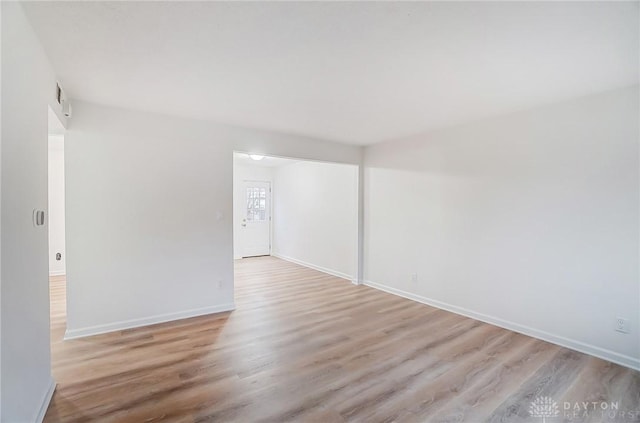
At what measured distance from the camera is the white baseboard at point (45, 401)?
1.86m

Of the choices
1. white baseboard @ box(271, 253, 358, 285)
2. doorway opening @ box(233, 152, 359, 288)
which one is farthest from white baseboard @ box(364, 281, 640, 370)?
doorway opening @ box(233, 152, 359, 288)

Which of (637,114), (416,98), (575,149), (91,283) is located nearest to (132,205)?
(91,283)

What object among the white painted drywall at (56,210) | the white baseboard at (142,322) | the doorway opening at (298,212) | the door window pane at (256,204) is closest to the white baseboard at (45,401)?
the white baseboard at (142,322)

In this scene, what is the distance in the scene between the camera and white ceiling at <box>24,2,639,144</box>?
1.65 m

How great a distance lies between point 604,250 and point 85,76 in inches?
187

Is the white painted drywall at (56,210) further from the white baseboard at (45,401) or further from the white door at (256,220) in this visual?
the white baseboard at (45,401)

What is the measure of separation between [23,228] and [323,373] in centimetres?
222

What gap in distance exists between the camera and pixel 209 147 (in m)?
3.77

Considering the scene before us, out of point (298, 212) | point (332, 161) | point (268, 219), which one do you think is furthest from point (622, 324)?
point (268, 219)

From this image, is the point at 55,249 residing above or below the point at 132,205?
below

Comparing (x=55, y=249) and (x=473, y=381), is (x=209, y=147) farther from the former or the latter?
(x=55, y=249)

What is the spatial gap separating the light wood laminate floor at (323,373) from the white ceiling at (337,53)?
7.90ft

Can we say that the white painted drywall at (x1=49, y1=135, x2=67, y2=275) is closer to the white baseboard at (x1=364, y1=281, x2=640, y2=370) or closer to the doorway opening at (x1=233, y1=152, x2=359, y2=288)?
the doorway opening at (x1=233, y1=152, x2=359, y2=288)

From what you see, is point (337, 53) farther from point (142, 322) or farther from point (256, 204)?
point (256, 204)
